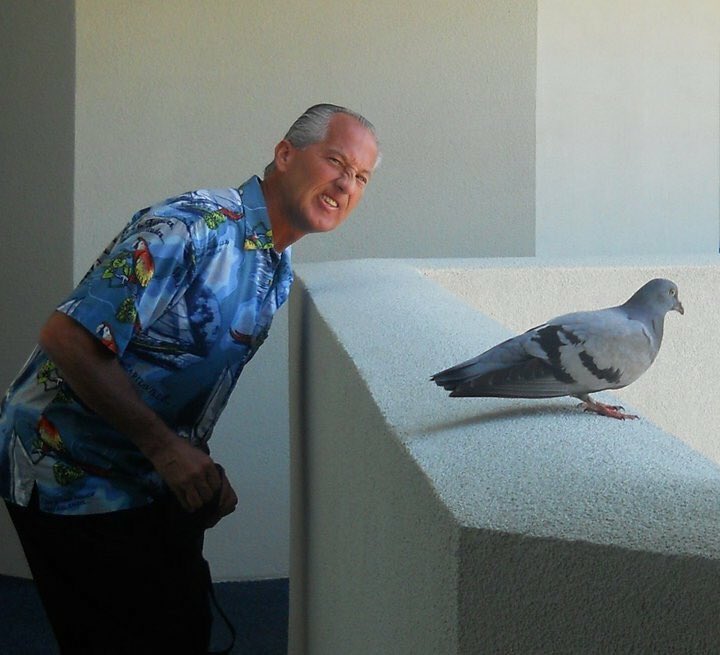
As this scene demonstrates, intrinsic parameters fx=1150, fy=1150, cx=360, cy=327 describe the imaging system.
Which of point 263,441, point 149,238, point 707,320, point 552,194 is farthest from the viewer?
point 552,194

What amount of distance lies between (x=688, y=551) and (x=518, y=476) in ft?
0.69

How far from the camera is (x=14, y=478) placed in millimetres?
1869

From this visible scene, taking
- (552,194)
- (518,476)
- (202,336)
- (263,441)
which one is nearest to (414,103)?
(263,441)

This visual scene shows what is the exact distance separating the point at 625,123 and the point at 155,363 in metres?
5.09

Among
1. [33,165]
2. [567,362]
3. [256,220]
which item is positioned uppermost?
[33,165]

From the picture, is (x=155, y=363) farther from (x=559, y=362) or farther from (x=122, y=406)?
(x=559, y=362)

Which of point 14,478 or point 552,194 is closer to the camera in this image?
point 14,478

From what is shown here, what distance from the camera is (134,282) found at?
5.61 ft

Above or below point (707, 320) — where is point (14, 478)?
below

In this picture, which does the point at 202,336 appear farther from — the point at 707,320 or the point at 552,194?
the point at 552,194

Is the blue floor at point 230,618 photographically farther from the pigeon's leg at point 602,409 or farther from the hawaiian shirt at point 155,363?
the pigeon's leg at point 602,409

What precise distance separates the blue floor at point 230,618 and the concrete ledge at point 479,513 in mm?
1447

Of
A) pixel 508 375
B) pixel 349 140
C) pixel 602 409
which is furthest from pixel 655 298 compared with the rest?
pixel 349 140

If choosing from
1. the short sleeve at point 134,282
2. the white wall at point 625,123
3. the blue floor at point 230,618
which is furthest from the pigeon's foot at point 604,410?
the white wall at point 625,123
